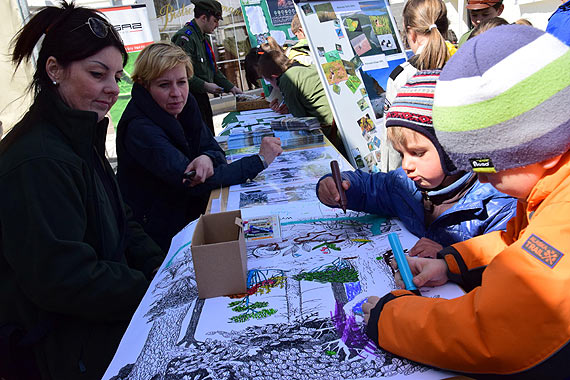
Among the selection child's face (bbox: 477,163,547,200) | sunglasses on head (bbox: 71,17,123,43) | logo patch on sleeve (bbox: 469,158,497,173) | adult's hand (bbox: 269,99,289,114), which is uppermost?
sunglasses on head (bbox: 71,17,123,43)

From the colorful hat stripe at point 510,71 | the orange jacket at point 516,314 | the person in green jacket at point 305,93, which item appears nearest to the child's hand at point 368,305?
the orange jacket at point 516,314

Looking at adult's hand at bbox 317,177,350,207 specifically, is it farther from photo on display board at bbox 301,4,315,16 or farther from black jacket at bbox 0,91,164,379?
photo on display board at bbox 301,4,315,16

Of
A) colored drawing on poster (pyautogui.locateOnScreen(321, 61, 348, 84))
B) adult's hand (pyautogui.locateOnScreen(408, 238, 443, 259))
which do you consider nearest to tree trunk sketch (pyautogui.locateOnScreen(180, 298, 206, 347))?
adult's hand (pyautogui.locateOnScreen(408, 238, 443, 259))

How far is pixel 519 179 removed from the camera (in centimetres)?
87

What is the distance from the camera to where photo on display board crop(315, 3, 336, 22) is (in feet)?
10.7

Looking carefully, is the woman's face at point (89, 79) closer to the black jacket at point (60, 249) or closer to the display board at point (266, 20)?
the black jacket at point (60, 249)

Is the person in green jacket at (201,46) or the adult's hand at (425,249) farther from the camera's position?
the person in green jacket at (201,46)

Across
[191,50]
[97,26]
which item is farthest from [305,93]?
[97,26]

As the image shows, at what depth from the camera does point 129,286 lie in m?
Answer: 1.41

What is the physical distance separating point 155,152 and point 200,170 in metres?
0.24

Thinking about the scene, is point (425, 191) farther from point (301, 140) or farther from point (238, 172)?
point (301, 140)

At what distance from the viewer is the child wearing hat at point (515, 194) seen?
2.43ft

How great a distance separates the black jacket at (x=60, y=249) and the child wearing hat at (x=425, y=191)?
2.76 feet

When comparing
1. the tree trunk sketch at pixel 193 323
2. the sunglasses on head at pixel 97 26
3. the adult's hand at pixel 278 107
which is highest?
the sunglasses on head at pixel 97 26
